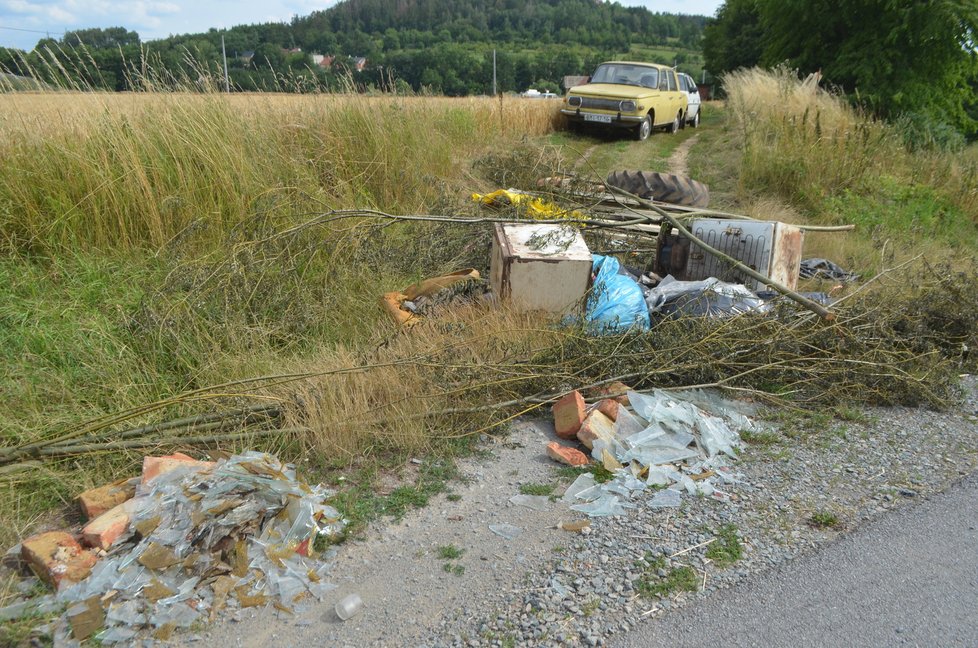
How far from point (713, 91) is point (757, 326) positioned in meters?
A: 42.5

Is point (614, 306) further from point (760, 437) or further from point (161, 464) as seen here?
point (161, 464)

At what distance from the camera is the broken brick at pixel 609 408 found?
3.96 meters

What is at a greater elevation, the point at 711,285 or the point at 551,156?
the point at 551,156

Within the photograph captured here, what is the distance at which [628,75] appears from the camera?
16.3 m

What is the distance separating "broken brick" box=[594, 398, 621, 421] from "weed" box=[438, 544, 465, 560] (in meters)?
1.35

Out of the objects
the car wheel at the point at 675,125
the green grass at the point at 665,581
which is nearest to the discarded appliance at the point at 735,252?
the green grass at the point at 665,581

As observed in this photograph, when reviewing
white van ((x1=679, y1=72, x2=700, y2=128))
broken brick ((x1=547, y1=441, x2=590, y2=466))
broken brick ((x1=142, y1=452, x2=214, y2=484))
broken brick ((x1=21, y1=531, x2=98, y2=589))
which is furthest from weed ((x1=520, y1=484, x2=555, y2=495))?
white van ((x1=679, y1=72, x2=700, y2=128))

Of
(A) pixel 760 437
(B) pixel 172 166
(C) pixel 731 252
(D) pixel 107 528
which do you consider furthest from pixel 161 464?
(C) pixel 731 252

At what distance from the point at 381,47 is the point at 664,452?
2007 centimetres

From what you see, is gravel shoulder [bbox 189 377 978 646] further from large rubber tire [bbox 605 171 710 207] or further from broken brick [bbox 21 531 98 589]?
large rubber tire [bbox 605 171 710 207]

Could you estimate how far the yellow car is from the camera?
14.9 metres

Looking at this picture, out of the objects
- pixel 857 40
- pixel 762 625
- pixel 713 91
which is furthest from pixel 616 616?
pixel 713 91

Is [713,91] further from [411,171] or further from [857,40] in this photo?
[411,171]

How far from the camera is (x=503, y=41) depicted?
7594 cm
